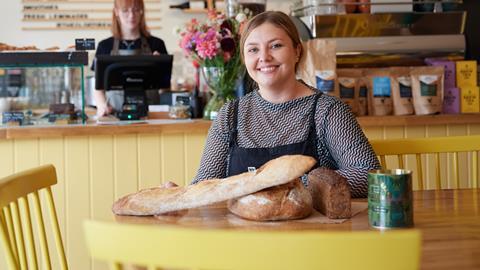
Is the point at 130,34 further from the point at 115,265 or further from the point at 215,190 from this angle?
the point at 115,265

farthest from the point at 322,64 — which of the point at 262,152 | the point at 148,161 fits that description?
the point at 262,152

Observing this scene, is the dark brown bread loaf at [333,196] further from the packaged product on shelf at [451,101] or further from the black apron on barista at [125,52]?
the black apron on barista at [125,52]

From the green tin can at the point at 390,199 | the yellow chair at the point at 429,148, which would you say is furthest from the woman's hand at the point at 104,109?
the green tin can at the point at 390,199

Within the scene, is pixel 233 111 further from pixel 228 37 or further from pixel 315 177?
pixel 228 37

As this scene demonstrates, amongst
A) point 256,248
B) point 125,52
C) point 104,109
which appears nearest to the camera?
point 256,248

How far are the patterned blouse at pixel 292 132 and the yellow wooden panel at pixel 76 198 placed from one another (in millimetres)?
982

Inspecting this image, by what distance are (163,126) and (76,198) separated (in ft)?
1.46

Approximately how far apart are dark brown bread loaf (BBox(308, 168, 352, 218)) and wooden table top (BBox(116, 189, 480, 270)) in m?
0.03

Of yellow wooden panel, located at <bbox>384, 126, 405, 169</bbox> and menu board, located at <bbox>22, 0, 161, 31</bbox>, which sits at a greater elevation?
menu board, located at <bbox>22, 0, 161, 31</bbox>

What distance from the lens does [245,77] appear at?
10.2ft

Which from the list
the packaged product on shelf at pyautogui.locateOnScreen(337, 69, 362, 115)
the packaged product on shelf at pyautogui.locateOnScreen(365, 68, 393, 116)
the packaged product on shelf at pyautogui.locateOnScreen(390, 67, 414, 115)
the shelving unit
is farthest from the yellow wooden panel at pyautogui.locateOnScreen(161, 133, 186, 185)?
the shelving unit

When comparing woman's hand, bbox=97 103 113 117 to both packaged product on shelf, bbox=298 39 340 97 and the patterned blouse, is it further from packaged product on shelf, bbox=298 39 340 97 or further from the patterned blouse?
the patterned blouse

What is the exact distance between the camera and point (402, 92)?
10.6ft

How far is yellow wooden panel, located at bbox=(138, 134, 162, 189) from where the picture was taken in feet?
9.66
